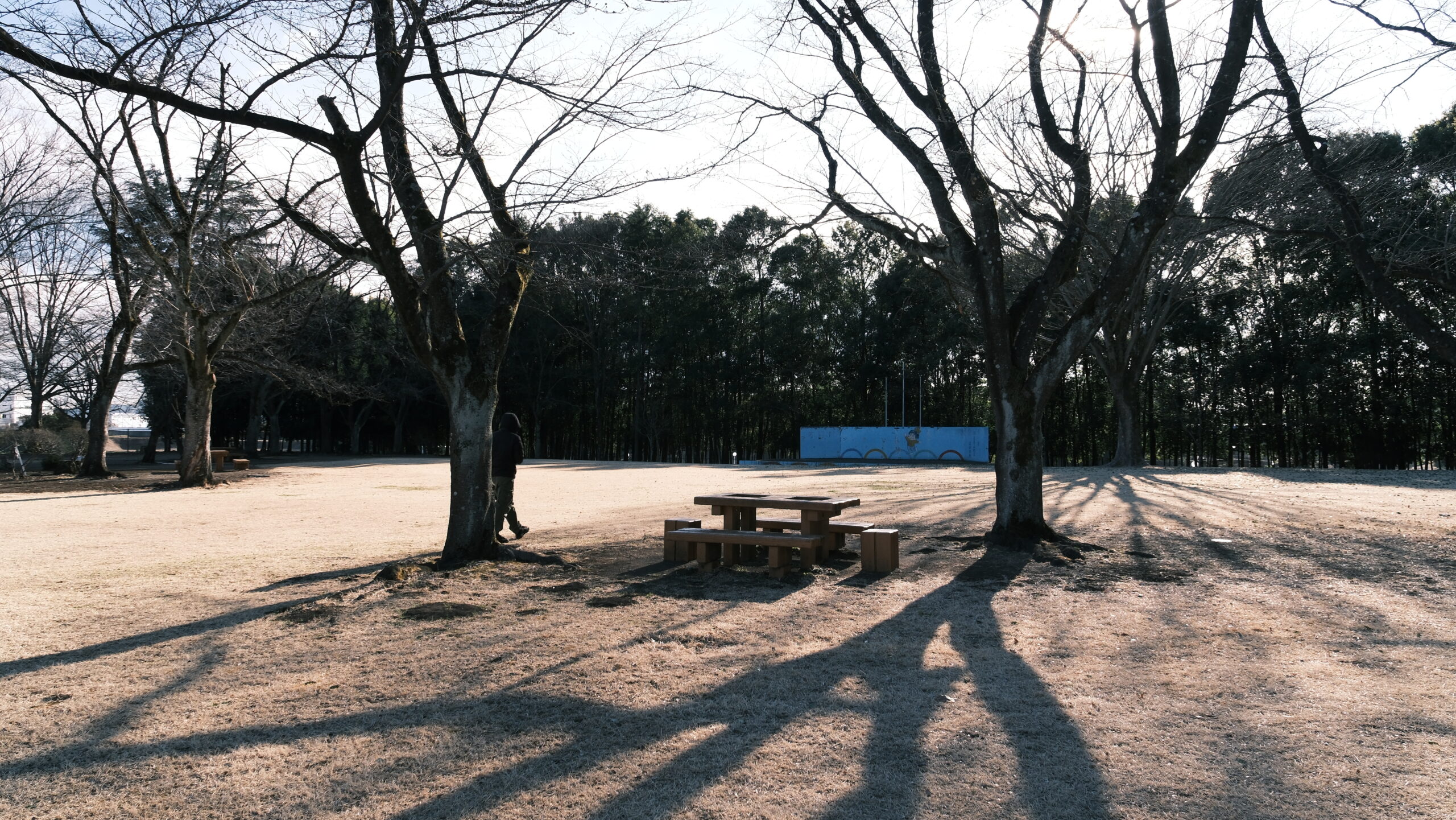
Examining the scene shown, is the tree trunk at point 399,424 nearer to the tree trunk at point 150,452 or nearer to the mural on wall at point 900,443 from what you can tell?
the tree trunk at point 150,452

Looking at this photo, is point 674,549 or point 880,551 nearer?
point 880,551

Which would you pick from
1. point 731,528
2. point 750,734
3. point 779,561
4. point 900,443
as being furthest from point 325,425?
point 750,734

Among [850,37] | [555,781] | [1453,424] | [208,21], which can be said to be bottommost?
[555,781]

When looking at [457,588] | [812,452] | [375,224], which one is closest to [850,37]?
[375,224]

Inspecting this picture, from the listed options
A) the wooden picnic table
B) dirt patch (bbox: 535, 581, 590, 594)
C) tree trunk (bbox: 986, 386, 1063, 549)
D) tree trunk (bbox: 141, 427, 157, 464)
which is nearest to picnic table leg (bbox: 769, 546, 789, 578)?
the wooden picnic table

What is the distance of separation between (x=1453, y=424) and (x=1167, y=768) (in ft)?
112

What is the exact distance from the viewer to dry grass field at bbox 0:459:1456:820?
2924 mm

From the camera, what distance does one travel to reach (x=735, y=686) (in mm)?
4090

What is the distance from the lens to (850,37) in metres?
9.20

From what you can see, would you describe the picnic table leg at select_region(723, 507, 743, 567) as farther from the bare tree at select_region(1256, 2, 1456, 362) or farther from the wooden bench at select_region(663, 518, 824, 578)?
the bare tree at select_region(1256, 2, 1456, 362)

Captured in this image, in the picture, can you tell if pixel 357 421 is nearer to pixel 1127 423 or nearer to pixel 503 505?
pixel 1127 423

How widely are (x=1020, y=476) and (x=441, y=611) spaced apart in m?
5.46

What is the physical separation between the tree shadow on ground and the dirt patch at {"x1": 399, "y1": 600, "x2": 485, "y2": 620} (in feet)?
5.58

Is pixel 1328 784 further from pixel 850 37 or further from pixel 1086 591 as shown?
pixel 850 37
